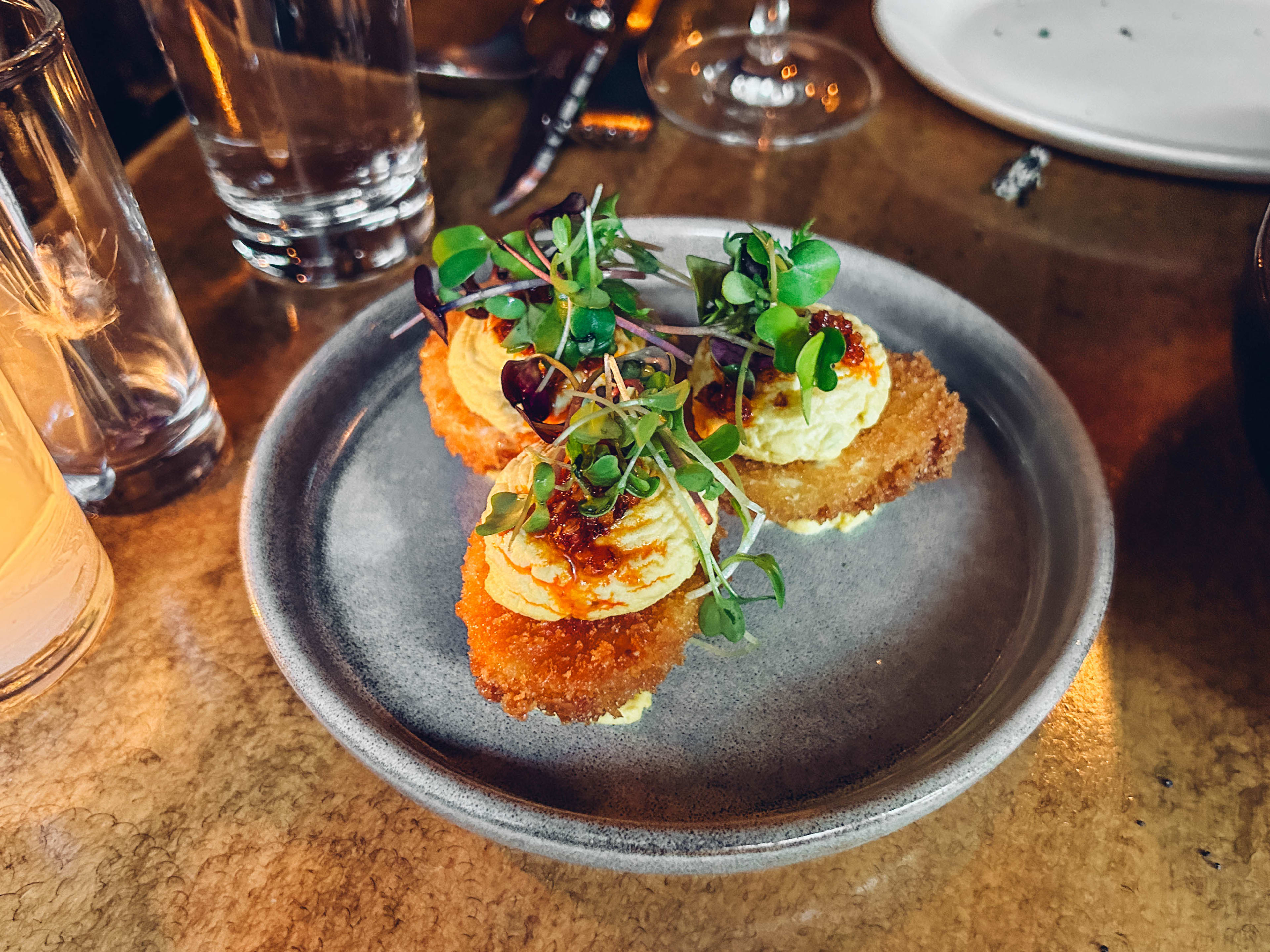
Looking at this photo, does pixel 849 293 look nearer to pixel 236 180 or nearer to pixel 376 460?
pixel 376 460

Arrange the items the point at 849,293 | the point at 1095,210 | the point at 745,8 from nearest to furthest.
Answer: the point at 849,293, the point at 1095,210, the point at 745,8

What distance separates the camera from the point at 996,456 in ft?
3.66

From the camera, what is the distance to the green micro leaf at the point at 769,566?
913 millimetres

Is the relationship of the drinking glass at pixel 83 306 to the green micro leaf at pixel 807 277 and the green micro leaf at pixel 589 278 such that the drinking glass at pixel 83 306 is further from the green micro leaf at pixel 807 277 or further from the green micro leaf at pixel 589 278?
the green micro leaf at pixel 807 277

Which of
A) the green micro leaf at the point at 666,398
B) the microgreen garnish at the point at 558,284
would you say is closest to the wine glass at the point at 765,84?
the microgreen garnish at the point at 558,284

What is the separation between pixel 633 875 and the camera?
827 millimetres

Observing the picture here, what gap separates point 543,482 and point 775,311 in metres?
0.32

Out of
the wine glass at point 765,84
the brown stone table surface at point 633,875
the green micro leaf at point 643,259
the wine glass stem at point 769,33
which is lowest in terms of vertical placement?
the brown stone table surface at point 633,875

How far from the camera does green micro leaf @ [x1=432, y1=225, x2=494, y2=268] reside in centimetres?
110

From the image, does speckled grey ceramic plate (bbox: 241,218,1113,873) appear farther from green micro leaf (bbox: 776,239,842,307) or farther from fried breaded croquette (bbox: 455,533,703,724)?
green micro leaf (bbox: 776,239,842,307)

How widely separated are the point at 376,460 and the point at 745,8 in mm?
1524

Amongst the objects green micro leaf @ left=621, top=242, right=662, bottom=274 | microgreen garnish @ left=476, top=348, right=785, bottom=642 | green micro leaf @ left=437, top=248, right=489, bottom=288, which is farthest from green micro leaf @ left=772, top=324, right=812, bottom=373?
green micro leaf @ left=437, top=248, right=489, bottom=288

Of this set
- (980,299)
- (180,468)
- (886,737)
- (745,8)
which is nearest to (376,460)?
(180,468)

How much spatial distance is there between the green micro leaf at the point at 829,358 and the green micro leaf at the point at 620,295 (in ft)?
0.77
